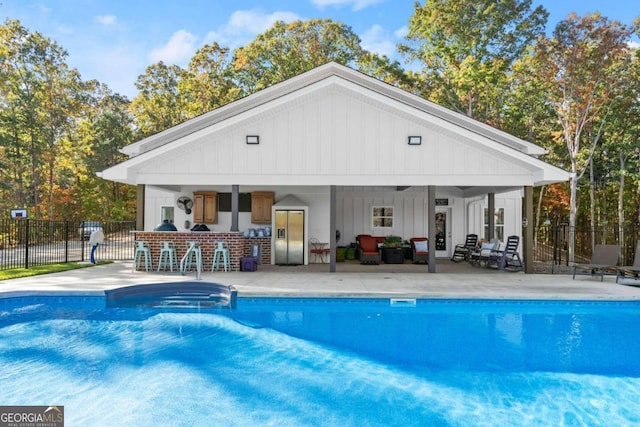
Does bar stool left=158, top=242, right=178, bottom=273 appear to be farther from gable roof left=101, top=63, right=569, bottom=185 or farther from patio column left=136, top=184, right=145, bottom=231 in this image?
gable roof left=101, top=63, right=569, bottom=185

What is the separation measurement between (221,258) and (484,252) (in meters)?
8.57

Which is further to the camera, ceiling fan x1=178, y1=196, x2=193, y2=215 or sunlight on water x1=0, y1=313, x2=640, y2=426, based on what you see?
ceiling fan x1=178, y1=196, x2=193, y2=215

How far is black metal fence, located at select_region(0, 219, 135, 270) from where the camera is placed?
13.8 m

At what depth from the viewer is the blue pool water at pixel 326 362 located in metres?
4.36

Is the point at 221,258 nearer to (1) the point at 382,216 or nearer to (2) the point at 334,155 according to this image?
(2) the point at 334,155

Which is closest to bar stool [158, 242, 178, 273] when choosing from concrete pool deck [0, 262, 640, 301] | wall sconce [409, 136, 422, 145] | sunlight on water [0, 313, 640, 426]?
concrete pool deck [0, 262, 640, 301]

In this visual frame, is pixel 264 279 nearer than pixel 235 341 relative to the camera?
No

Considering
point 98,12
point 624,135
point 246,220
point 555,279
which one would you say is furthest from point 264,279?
point 624,135

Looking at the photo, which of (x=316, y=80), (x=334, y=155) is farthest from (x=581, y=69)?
(x=334, y=155)

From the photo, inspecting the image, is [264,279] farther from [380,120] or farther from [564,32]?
[564,32]

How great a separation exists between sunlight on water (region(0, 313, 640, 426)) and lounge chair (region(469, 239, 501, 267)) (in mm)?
8367

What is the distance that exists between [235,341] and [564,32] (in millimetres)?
20434

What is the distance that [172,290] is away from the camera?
9.40 meters

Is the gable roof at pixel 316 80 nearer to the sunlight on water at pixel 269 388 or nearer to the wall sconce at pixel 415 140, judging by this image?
the wall sconce at pixel 415 140
